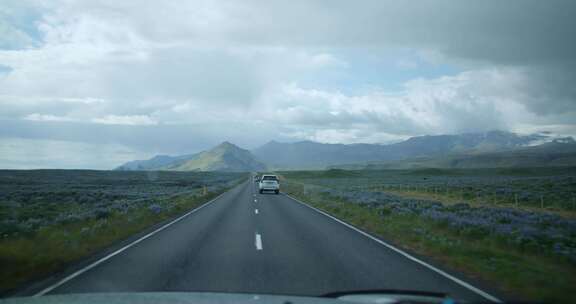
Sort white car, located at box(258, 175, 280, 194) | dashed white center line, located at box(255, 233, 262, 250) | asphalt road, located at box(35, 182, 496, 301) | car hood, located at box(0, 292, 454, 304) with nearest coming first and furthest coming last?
car hood, located at box(0, 292, 454, 304)
asphalt road, located at box(35, 182, 496, 301)
dashed white center line, located at box(255, 233, 262, 250)
white car, located at box(258, 175, 280, 194)

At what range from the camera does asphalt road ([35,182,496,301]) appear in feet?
26.1

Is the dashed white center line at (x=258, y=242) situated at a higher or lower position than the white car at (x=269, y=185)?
lower

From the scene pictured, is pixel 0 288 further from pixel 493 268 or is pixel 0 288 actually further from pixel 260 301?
pixel 493 268

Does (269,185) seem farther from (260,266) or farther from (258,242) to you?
(260,266)

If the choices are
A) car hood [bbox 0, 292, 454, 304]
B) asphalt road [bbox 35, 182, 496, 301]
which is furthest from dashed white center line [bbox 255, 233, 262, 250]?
car hood [bbox 0, 292, 454, 304]

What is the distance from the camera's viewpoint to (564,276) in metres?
8.92

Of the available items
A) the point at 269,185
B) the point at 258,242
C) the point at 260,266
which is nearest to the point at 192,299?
the point at 260,266

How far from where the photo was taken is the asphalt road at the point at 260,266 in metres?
7.96

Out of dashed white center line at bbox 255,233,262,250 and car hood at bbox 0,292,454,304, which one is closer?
car hood at bbox 0,292,454,304

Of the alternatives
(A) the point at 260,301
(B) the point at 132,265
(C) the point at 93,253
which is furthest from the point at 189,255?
(A) the point at 260,301

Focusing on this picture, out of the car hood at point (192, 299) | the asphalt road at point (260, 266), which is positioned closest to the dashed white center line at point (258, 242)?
the asphalt road at point (260, 266)

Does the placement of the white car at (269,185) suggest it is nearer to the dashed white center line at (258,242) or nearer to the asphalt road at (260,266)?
the asphalt road at (260,266)

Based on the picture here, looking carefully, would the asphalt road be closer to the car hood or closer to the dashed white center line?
the dashed white center line

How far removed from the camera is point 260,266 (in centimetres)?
988
